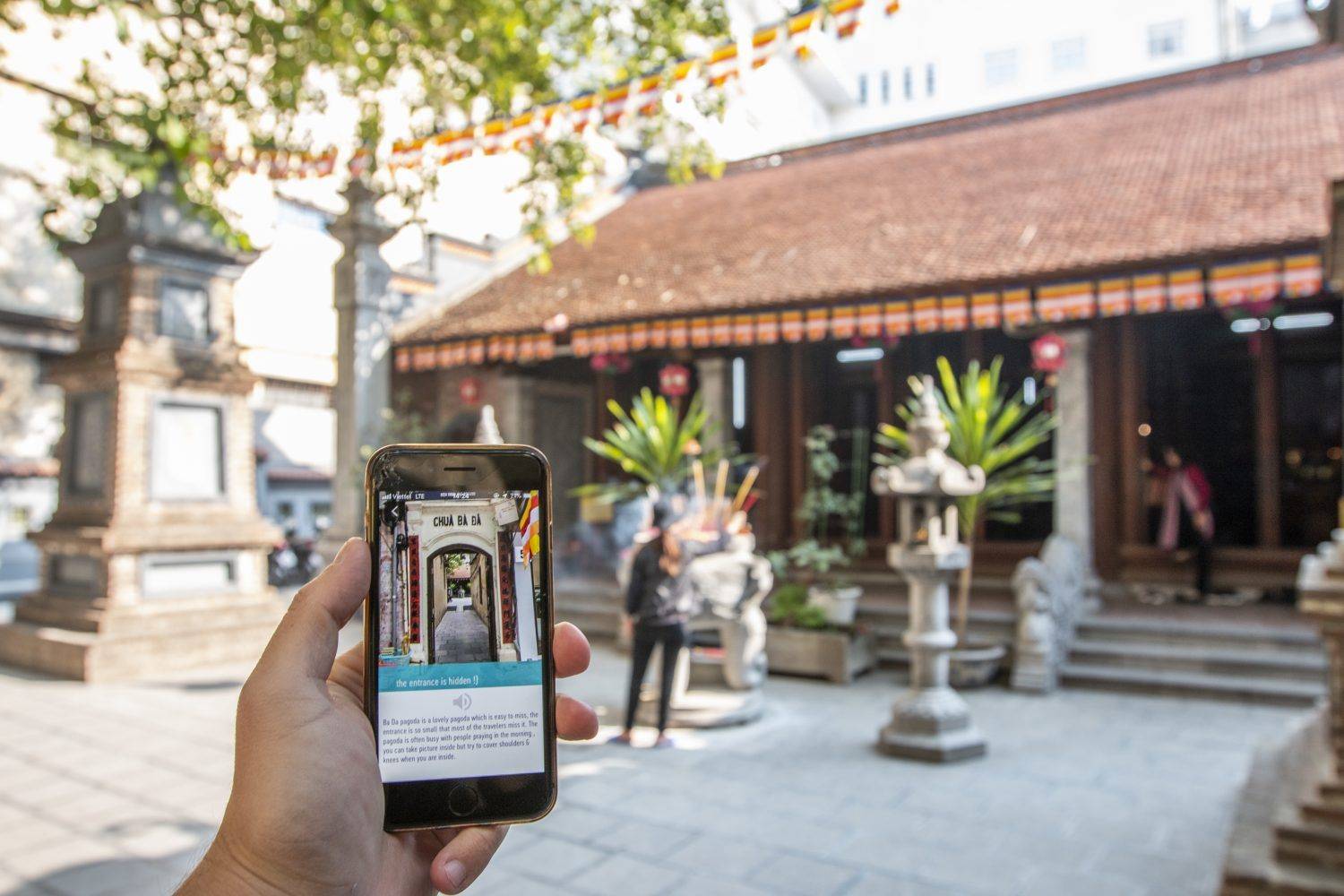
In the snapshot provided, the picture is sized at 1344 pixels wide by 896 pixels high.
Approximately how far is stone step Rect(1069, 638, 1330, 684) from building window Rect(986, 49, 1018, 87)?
110ft

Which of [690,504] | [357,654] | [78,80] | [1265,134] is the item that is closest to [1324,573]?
[357,654]

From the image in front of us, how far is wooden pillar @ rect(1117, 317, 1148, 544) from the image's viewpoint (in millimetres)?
10992

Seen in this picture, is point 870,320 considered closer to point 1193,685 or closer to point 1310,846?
point 1193,685

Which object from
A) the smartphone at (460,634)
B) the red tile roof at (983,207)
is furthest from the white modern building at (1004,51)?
the smartphone at (460,634)

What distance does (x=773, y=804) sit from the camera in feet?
17.6

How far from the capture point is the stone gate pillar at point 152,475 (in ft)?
27.8

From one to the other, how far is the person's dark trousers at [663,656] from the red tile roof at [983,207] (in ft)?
18.3

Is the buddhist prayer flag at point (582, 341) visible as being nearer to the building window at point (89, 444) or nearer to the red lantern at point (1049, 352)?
the red lantern at point (1049, 352)

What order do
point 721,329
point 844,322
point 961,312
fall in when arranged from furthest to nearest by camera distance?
point 721,329 < point 844,322 < point 961,312

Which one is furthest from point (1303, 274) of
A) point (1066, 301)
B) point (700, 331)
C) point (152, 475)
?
point (152, 475)

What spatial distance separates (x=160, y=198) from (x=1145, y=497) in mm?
10952

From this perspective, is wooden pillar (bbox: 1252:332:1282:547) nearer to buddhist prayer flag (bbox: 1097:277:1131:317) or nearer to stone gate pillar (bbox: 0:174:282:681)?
buddhist prayer flag (bbox: 1097:277:1131:317)

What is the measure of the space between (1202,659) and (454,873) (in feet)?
28.8

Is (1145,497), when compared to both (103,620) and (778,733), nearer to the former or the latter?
(778,733)
